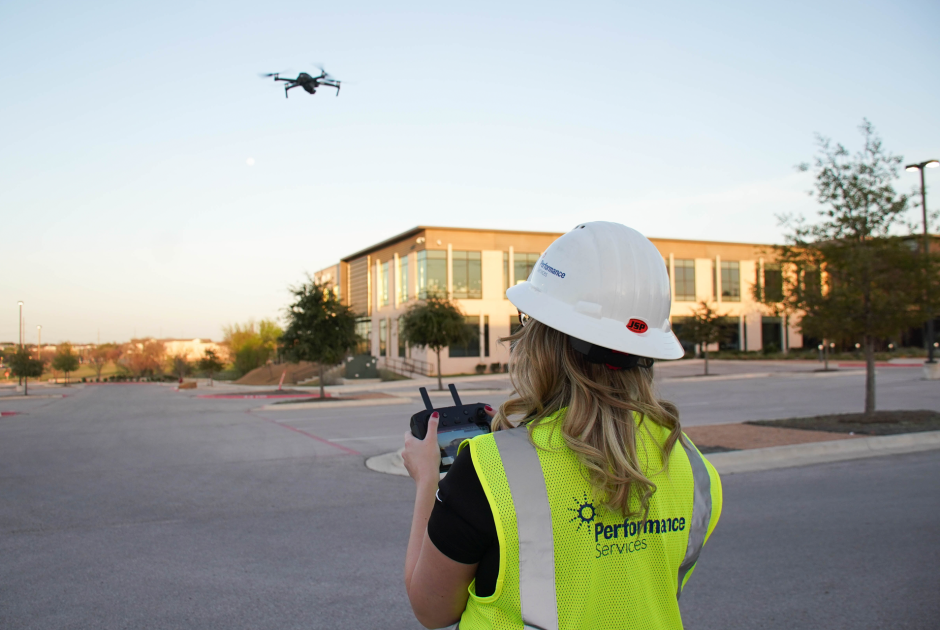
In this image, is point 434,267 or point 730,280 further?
point 730,280

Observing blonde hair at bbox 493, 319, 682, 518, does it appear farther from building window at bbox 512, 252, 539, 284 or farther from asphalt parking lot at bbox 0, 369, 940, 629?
building window at bbox 512, 252, 539, 284

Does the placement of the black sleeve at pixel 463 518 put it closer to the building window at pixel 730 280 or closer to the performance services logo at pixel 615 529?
the performance services logo at pixel 615 529

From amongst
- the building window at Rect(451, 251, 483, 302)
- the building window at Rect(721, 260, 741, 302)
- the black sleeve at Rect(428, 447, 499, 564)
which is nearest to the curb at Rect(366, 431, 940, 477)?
the black sleeve at Rect(428, 447, 499, 564)

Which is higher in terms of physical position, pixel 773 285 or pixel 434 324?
pixel 773 285

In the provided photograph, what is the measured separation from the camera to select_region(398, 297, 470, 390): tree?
2945cm

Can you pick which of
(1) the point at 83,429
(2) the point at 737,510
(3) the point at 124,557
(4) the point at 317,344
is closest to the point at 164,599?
(3) the point at 124,557

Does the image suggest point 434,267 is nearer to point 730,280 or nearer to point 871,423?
point 730,280

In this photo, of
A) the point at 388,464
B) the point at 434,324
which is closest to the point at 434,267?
the point at 434,324

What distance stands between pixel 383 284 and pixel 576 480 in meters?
54.2

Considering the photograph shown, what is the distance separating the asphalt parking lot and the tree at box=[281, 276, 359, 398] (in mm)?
13817

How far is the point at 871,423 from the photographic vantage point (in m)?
12.7

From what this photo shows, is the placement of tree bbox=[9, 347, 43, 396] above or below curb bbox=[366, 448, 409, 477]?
above

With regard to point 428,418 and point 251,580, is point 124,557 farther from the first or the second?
point 428,418

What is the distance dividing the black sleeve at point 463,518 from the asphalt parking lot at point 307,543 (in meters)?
3.22
